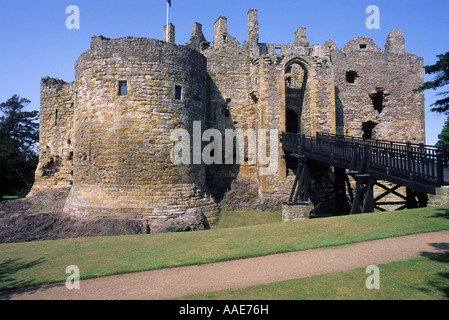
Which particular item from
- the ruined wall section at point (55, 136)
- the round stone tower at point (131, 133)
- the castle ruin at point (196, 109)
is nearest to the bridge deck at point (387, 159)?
the castle ruin at point (196, 109)

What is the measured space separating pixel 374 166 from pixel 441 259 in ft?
19.2

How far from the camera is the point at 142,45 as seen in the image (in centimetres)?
1454

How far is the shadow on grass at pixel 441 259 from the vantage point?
4.60 metres

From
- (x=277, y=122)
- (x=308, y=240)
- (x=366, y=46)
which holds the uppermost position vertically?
(x=366, y=46)

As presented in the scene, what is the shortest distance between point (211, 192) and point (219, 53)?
8849 millimetres

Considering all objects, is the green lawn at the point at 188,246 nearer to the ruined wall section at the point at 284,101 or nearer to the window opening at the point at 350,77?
the ruined wall section at the point at 284,101

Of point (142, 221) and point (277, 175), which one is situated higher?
point (277, 175)

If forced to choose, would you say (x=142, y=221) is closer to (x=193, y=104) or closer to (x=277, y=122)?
(x=193, y=104)

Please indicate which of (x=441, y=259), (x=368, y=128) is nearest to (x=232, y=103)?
(x=368, y=128)

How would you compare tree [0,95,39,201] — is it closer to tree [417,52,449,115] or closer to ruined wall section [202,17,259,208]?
ruined wall section [202,17,259,208]

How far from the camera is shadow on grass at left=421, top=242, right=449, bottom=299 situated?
15.1 feet

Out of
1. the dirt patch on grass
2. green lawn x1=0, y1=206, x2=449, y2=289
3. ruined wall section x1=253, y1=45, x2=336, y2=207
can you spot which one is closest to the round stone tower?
the dirt patch on grass

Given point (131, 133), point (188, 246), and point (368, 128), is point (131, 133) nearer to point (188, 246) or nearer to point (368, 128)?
point (188, 246)

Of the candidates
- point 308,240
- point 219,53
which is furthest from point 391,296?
point 219,53
